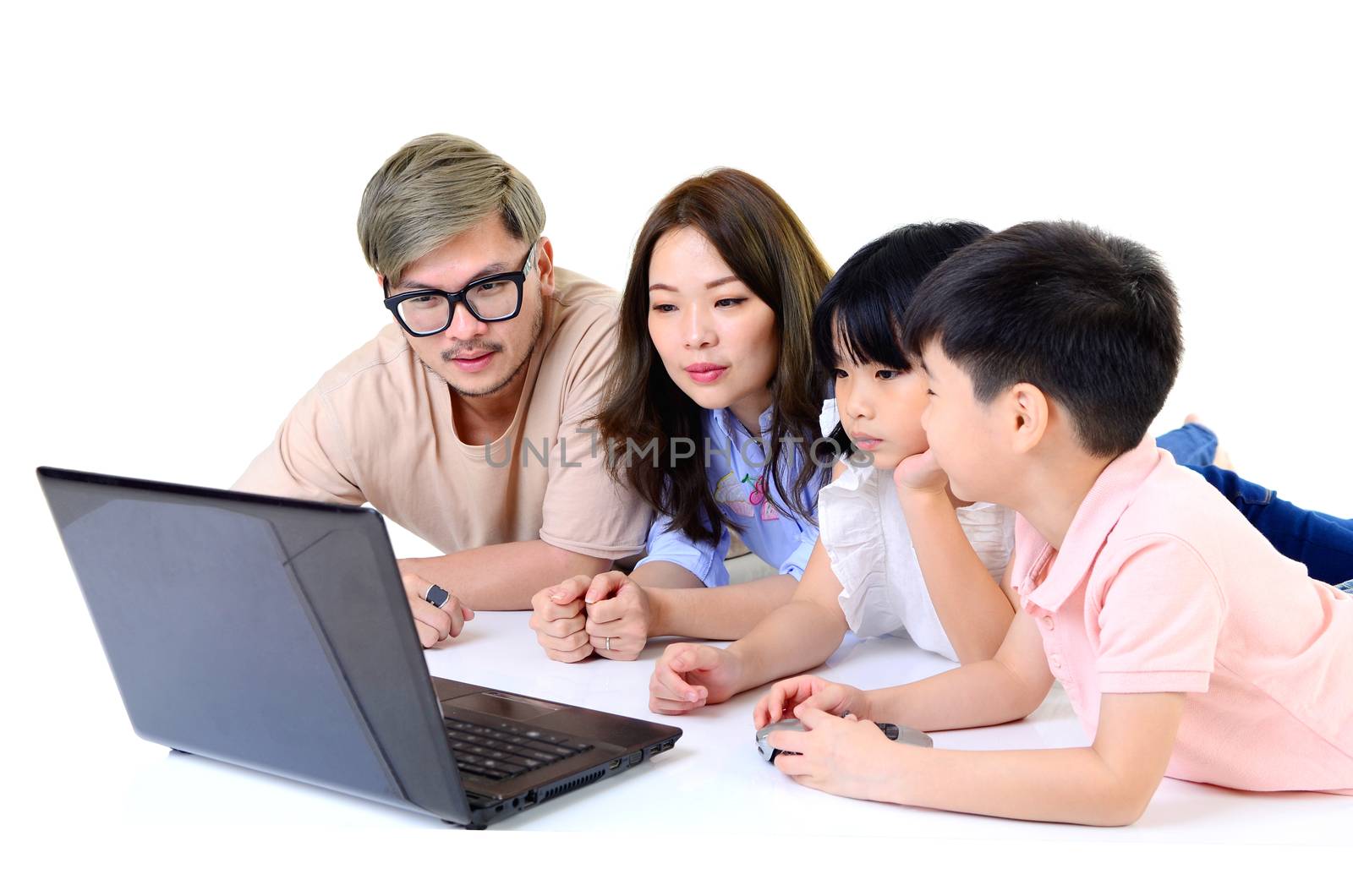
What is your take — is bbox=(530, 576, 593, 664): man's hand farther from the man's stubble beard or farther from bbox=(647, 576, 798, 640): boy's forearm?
the man's stubble beard

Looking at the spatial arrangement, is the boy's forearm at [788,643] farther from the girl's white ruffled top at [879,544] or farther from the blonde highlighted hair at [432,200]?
the blonde highlighted hair at [432,200]

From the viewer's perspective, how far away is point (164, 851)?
1101 millimetres

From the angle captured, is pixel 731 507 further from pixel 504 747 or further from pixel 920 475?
pixel 504 747

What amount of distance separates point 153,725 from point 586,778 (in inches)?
17.6

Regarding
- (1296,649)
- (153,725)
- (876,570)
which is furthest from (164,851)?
(1296,649)

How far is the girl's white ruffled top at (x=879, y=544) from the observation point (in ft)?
5.35

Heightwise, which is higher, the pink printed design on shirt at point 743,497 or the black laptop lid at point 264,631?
the black laptop lid at point 264,631

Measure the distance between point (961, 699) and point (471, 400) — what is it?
3.72 feet

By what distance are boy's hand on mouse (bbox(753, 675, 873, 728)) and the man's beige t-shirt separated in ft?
2.58

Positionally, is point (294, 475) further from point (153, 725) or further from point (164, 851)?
point (164, 851)

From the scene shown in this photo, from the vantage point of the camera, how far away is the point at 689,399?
6.62ft

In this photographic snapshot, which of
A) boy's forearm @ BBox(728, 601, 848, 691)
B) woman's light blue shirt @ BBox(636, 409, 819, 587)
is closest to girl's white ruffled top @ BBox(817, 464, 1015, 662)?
boy's forearm @ BBox(728, 601, 848, 691)

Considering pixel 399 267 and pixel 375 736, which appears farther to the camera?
pixel 399 267

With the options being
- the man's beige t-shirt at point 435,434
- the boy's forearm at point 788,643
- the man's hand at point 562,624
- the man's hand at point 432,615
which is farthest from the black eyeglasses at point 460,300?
the boy's forearm at point 788,643
